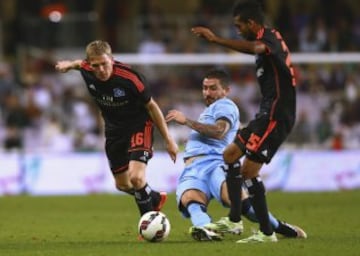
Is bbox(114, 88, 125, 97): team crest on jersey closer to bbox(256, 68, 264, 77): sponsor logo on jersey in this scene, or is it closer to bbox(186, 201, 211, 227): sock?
bbox(186, 201, 211, 227): sock

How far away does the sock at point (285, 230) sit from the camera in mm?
10328

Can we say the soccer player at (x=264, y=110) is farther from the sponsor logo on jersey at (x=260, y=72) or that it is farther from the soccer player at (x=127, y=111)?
the soccer player at (x=127, y=111)

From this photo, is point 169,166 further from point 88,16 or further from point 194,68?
point 88,16

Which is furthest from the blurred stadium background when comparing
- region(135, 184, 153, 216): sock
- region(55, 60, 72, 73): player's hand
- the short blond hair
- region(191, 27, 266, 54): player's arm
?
region(191, 27, 266, 54): player's arm

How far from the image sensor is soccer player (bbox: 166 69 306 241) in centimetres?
1035

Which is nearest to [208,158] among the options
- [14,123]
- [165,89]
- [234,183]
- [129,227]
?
[234,183]

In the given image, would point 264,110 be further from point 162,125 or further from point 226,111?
point 162,125

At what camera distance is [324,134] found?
2252 centimetres

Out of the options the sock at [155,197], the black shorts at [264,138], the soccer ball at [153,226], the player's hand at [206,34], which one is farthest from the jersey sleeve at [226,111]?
the player's hand at [206,34]

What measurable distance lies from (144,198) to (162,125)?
3.05 feet

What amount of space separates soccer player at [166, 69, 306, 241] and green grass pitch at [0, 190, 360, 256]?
22 centimetres

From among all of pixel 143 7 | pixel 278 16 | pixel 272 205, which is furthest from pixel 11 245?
pixel 143 7

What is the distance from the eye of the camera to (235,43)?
9078mm

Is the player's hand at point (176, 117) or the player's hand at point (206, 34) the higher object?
the player's hand at point (206, 34)
